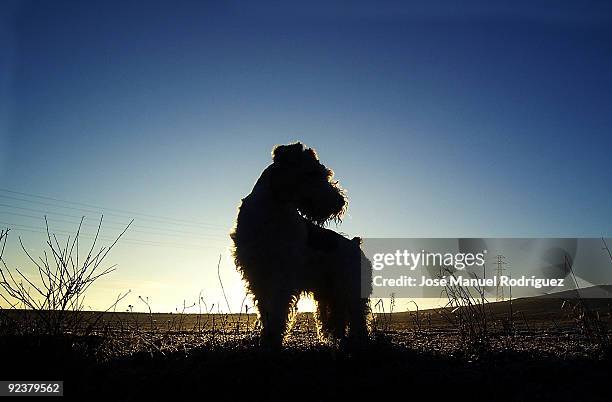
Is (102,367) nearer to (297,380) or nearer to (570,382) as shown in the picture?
(297,380)

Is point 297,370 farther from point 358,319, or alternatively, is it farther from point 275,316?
point 358,319

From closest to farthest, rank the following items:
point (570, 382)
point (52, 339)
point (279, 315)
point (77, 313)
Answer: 1. point (570, 382)
2. point (52, 339)
3. point (77, 313)
4. point (279, 315)

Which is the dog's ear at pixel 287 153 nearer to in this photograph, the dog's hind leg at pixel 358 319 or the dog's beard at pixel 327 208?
the dog's beard at pixel 327 208

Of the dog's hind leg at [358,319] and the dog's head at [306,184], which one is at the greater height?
the dog's head at [306,184]

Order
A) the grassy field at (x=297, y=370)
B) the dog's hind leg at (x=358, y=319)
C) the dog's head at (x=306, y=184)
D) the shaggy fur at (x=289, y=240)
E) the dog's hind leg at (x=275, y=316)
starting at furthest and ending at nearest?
the dog's hind leg at (x=358, y=319)
the dog's head at (x=306, y=184)
the shaggy fur at (x=289, y=240)
the dog's hind leg at (x=275, y=316)
the grassy field at (x=297, y=370)

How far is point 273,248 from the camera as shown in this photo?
6496mm

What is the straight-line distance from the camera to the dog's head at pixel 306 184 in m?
6.74

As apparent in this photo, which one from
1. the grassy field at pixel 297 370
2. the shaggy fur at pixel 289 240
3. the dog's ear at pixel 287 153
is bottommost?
the grassy field at pixel 297 370

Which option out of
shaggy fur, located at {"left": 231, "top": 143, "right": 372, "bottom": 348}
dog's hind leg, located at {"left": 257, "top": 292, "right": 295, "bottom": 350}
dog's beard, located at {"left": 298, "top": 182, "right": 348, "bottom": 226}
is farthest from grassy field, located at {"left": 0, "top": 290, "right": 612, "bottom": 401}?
dog's beard, located at {"left": 298, "top": 182, "right": 348, "bottom": 226}

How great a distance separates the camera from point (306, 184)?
690 cm

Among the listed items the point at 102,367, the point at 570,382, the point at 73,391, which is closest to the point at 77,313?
the point at 102,367

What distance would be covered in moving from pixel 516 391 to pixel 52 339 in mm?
4235

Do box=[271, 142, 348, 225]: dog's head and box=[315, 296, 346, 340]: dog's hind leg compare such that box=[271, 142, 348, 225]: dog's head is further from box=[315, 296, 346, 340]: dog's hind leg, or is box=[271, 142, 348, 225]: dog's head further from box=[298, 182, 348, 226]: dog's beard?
box=[315, 296, 346, 340]: dog's hind leg

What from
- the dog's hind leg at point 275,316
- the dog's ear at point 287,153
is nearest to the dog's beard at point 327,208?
the dog's ear at point 287,153
